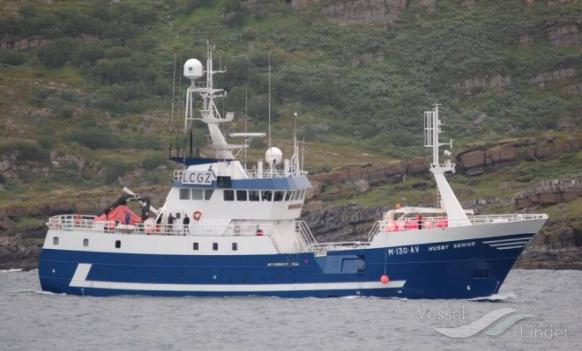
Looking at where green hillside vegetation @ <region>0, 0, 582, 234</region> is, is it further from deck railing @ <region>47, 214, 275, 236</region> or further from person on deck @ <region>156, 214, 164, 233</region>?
person on deck @ <region>156, 214, 164, 233</region>

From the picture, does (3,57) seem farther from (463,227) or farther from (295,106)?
Result: (463,227)

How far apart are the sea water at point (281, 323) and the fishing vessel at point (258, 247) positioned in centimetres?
69

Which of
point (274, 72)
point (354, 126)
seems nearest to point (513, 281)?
point (354, 126)

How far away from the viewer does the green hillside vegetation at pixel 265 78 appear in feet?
349

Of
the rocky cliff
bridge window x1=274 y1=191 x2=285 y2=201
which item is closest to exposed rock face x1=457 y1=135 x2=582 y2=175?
the rocky cliff

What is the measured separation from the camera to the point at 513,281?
222 feet

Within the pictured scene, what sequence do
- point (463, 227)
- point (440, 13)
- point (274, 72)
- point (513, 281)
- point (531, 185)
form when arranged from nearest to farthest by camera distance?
point (463, 227)
point (513, 281)
point (531, 185)
point (274, 72)
point (440, 13)

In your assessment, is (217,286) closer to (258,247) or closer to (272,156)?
(258,247)

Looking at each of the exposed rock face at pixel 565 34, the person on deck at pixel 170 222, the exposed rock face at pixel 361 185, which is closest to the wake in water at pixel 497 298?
the person on deck at pixel 170 222

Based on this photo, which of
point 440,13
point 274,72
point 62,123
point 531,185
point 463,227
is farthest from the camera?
point 440,13

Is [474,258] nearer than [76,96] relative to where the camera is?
Yes

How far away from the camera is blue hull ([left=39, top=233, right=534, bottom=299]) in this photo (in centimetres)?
5700

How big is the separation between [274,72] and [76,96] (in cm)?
1513

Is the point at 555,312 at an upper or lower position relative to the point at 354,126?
lower
